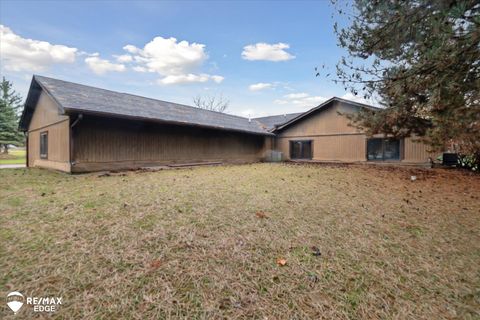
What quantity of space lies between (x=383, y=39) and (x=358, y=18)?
2.35ft

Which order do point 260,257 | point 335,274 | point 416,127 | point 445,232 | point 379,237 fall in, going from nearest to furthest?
point 335,274, point 260,257, point 379,237, point 445,232, point 416,127

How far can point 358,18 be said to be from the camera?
4.81 meters

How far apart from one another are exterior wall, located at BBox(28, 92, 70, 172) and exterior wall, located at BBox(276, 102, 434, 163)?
13.5 m

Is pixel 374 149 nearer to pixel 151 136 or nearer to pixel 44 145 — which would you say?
pixel 151 136

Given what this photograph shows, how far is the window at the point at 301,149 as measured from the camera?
16.4 meters

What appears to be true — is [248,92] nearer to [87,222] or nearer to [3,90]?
A: [87,222]

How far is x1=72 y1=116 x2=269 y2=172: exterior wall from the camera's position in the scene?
343 inches

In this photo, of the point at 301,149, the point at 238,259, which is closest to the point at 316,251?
the point at 238,259

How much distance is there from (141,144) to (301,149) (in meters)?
11.1

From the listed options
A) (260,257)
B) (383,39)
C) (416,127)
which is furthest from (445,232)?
(416,127)

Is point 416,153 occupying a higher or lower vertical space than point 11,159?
higher

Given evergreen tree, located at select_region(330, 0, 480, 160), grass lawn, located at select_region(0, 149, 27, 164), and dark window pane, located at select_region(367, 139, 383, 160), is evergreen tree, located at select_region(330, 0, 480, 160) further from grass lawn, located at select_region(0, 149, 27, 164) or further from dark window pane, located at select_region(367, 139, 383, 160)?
grass lawn, located at select_region(0, 149, 27, 164)

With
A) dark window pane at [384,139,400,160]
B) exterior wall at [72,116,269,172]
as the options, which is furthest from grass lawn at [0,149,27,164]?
dark window pane at [384,139,400,160]

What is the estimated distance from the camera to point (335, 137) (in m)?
15.1
